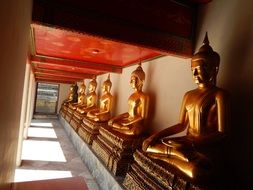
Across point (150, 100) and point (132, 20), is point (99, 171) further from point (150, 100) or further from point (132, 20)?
point (132, 20)

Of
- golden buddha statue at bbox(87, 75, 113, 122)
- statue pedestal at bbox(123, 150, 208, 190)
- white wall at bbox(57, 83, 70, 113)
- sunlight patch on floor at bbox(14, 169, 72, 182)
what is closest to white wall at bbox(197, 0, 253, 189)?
statue pedestal at bbox(123, 150, 208, 190)

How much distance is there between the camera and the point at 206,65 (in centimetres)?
188

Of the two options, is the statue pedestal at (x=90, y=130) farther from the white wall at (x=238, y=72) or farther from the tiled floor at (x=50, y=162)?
the white wall at (x=238, y=72)

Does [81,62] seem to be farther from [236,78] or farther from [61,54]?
[236,78]

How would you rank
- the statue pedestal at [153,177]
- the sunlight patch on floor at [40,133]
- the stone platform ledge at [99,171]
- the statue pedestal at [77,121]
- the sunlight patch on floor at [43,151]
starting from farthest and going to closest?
the sunlight patch on floor at [40,133], the statue pedestal at [77,121], the sunlight patch on floor at [43,151], the stone platform ledge at [99,171], the statue pedestal at [153,177]

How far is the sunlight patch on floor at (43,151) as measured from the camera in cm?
415

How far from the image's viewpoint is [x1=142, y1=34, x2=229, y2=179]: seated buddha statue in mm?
1706

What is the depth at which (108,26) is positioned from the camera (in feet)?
6.26

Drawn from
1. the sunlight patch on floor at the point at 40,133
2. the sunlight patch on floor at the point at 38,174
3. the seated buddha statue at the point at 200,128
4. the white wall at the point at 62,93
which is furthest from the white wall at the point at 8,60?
the white wall at the point at 62,93

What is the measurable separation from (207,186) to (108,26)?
1394mm

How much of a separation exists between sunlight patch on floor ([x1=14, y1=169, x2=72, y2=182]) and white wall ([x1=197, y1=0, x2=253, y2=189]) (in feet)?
7.82

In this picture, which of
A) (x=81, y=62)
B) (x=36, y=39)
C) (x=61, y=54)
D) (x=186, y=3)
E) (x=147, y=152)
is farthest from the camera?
(x=81, y=62)

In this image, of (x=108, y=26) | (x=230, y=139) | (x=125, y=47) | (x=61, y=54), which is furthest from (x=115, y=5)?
(x=61, y=54)

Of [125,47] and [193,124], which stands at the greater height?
[125,47]
